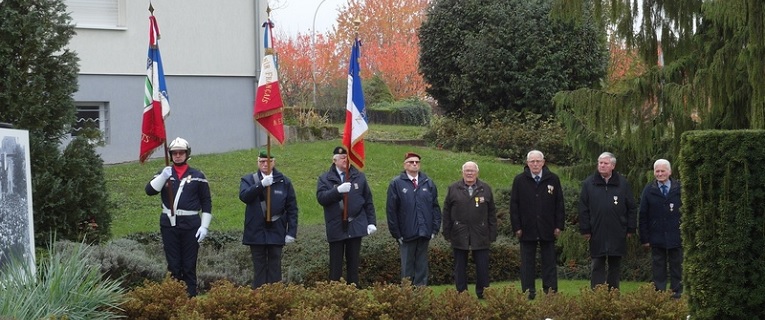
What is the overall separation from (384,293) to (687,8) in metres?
6.82

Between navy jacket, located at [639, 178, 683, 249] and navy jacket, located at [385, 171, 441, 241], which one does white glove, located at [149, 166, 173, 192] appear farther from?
navy jacket, located at [639, 178, 683, 249]

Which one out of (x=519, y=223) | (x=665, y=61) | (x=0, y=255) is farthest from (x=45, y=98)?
(x=665, y=61)

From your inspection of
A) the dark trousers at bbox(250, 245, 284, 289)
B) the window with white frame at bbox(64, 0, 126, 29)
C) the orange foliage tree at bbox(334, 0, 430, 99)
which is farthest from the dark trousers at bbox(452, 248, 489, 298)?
the orange foliage tree at bbox(334, 0, 430, 99)

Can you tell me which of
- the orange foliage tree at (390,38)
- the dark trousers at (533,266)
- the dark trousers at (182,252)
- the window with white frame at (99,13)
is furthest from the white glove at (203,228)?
the orange foliage tree at (390,38)

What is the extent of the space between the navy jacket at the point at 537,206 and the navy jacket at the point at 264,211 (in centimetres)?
269

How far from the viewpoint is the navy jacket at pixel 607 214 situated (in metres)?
13.5

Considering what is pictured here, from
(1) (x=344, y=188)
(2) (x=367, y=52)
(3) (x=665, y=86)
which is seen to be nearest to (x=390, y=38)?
(2) (x=367, y=52)

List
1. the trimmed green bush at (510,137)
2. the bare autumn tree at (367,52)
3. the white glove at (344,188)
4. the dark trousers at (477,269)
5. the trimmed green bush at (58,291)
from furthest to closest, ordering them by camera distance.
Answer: the bare autumn tree at (367,52) < the trimmed green bush at (510,137) < the dark trousers at (477,269) < the white glove at (344,188) < the trimmed green bush at (58,291)

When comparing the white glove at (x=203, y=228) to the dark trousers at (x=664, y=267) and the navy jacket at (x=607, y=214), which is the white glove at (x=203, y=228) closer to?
the navy jacket at (x=607, y=214)

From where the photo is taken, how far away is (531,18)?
27656 mm

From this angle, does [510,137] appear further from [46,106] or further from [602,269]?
[46,106]

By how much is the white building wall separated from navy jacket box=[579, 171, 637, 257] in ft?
45.8

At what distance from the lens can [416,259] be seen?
1388cm

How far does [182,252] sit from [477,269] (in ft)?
11.5
